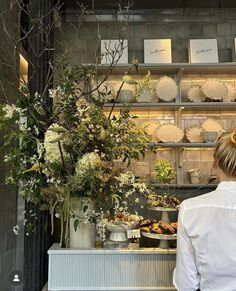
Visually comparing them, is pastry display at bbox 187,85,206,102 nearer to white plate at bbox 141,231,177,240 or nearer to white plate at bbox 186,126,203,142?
white plate at bbox 186,126,203,142

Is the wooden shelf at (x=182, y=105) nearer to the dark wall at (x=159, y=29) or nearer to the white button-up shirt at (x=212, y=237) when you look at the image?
the dark wall at (x=159, y=29)

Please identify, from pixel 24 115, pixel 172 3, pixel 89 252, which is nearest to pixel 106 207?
pixel 89 252

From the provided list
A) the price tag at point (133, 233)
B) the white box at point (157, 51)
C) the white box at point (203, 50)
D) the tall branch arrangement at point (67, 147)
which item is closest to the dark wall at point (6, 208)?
the tall branch arrangement at point (67, 147)

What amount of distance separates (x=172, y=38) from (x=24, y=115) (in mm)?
2866

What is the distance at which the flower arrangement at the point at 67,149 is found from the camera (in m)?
1.42

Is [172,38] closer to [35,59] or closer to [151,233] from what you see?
[35,59]

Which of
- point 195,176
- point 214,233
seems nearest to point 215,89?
point 195,176

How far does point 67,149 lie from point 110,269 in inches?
22.2

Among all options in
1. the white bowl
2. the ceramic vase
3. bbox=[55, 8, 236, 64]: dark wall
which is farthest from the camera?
bbox=[55, 8, 236, 64]: dark wall

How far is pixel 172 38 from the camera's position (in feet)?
12.9

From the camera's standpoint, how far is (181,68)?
3.51m

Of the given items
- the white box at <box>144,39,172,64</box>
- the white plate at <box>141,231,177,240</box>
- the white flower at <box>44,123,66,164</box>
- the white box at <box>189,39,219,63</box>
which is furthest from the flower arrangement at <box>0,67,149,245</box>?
the white box at <box>189,39,219,63</box>

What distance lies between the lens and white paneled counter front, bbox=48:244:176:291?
1.47m

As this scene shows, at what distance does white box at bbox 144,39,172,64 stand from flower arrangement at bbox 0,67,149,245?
2223 mm
